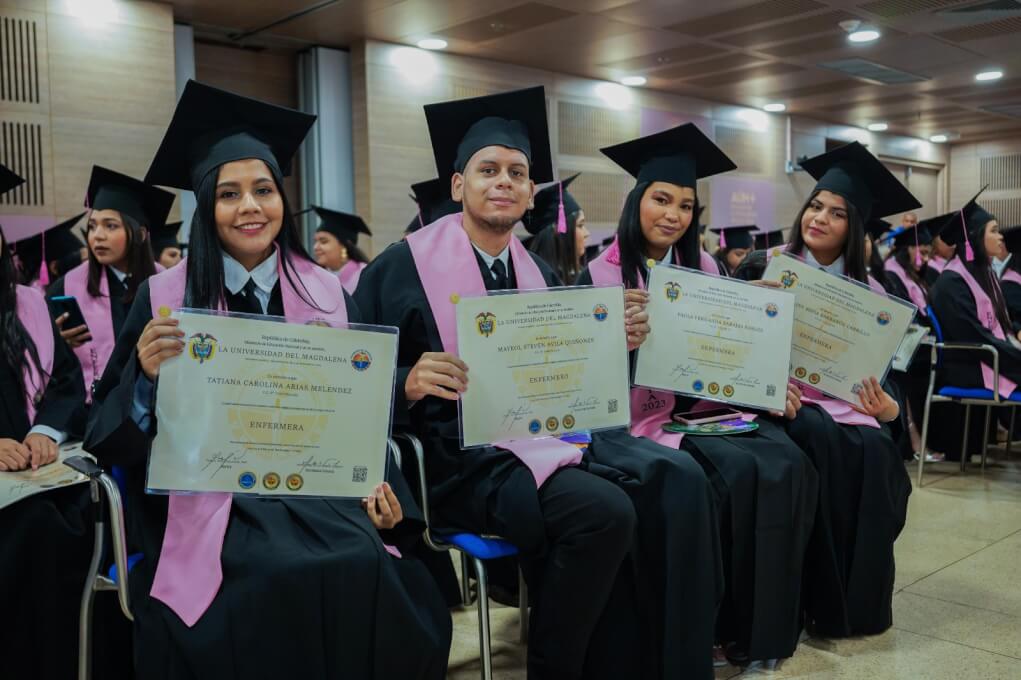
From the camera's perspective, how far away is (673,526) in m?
2.71

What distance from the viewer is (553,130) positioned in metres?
11.1

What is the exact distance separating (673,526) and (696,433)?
52 centimetres

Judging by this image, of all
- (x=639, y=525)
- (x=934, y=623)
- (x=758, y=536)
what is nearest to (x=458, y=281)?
(x=639, y=525)

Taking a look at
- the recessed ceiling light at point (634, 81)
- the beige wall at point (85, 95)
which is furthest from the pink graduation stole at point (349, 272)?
the recessed ceiling light at point (634, 81)

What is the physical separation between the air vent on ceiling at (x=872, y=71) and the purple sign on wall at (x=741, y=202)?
7.99ft

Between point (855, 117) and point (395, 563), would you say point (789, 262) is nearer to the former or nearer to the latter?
point (395, 563)

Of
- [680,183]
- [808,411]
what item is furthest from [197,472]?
[808,411]

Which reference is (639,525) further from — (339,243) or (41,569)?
(339,243)

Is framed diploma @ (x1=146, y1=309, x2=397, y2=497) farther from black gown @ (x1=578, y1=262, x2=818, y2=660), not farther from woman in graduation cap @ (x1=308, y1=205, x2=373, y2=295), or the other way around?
woman in graduation cap @ (x1=308, y1=205, x2=373, y2=295)

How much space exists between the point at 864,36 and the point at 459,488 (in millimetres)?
8511

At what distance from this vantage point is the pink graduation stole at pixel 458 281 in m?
2.68

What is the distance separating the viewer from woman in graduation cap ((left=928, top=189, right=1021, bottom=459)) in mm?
5617
